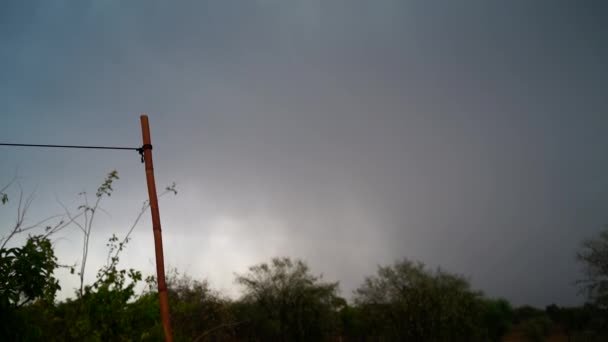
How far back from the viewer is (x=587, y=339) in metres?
34.1

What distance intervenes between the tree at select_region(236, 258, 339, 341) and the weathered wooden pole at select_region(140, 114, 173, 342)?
39424 mm

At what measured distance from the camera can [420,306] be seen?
40344 millimetres

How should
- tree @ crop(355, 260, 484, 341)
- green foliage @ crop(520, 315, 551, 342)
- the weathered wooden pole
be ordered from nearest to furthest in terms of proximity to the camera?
the weathered wooden pole, tree @ crop(355, 260, 484, 341), green foliage @ crop(520, 315, 551, 342)

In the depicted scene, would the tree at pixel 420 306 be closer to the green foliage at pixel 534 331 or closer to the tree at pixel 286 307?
the tree at pixel 286 307

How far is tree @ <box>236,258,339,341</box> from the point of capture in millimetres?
43000

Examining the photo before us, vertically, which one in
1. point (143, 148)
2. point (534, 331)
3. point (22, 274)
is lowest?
point (534, 331)

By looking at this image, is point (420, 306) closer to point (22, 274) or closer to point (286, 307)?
point (286, 307)

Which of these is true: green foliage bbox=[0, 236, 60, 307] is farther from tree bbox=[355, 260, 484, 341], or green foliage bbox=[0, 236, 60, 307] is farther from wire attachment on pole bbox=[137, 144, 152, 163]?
tree bbox=[355, 260, 484, 341]

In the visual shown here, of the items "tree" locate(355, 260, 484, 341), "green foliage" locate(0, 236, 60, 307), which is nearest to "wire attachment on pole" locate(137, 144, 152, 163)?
"green foliage" locate(0, 236, 60, 307)

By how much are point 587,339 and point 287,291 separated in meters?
25.9

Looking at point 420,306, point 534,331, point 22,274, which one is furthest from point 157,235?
point 534,331

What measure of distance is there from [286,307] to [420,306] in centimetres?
1307

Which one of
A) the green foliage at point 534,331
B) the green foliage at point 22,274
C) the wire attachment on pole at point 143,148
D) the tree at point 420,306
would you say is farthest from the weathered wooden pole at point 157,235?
the green foliage at point 534,331

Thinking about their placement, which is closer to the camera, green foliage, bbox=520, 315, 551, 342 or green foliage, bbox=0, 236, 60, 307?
green foliage, bbox=0, 236, 60, 307
